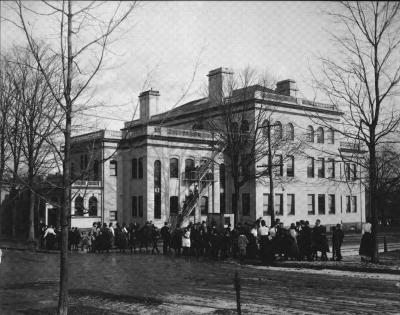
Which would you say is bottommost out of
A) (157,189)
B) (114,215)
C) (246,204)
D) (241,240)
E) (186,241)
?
(186,241)

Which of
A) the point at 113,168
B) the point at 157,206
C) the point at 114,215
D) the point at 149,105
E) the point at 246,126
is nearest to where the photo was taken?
the point at 246,126

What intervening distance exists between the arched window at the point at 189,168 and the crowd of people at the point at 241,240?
16.7 metres

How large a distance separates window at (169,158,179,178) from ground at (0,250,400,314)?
23.9 m

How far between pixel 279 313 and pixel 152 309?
104 inches

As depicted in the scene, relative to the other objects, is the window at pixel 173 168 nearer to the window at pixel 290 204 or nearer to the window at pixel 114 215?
the window at pixel 114 215

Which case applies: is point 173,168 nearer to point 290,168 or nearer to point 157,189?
point 157,189

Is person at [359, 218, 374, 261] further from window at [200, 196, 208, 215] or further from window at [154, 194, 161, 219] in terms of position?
window at [200, 196, 208, 215]

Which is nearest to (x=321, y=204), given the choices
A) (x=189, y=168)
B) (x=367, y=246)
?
(x=189, y=168)

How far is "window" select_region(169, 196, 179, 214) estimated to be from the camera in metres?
43.7

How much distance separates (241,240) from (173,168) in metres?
24.6

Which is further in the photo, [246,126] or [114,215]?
[114,215]

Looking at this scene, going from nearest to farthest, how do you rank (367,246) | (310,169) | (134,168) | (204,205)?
(367,246)
(134,168)
(204,205)
(310,169)

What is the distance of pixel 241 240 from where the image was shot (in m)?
20.2

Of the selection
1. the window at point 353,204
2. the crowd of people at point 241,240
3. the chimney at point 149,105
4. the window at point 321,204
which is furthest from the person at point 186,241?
the window at point 353,204
